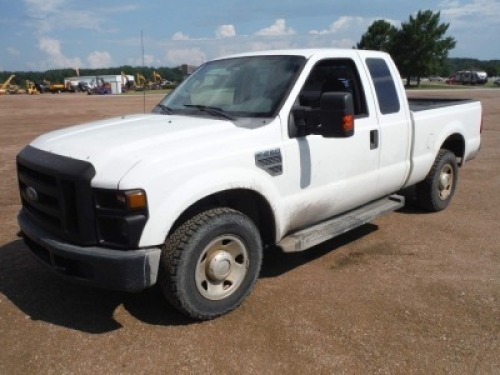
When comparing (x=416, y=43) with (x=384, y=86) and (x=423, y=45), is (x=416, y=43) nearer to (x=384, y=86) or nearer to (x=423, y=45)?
(x=423, y=45)

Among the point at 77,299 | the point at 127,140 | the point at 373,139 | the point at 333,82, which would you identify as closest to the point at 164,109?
the point at 127,140

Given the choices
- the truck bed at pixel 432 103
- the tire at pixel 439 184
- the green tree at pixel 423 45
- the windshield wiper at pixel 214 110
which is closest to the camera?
the windshield wiper at pixel 214 110

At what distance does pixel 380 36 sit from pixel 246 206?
64.7m

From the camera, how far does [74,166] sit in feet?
10.3

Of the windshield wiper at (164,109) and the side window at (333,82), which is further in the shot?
the windshield wiper at (164,109)

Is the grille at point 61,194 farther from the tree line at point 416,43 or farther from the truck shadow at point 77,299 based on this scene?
the tree line at point 416,43

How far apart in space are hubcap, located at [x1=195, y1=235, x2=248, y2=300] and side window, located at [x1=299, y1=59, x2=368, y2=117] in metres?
1.38

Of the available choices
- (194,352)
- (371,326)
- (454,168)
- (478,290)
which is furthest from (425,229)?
(194,352)

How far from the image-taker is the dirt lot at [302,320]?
3.06m

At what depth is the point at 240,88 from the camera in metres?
4.21

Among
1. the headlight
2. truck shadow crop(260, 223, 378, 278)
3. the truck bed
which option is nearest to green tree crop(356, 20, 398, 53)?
the truck bed

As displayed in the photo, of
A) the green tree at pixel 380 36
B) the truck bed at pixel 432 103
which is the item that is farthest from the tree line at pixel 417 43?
the truck bed at pixel 432 103

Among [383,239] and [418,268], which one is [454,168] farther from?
[418,268]

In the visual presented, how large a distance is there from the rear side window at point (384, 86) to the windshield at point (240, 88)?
1007 millimetres
